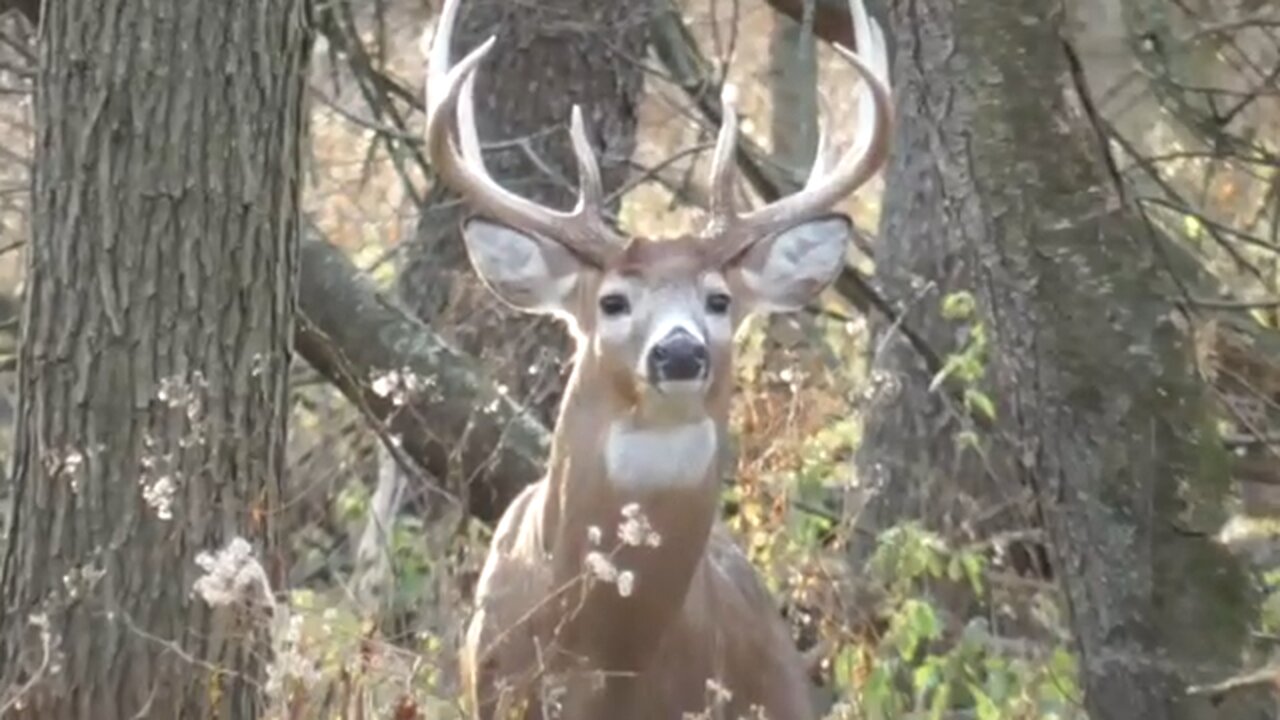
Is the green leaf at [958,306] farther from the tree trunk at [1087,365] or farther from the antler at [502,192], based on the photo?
the tree trunk at [1087,365]

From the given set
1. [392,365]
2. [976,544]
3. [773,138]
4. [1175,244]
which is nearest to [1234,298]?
[1175,244]

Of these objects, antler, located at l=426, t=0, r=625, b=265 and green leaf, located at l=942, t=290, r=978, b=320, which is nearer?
antler, located at l=426, t=0, r=625, b=265

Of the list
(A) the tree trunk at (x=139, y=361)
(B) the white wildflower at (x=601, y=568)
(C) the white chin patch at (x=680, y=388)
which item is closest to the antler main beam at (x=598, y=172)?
(C) the white chin patch at (x=680, y=388)

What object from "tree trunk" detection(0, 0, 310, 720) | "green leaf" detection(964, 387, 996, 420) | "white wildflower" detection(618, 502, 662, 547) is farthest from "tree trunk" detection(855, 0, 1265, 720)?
"green leaf" detection(964, 387, 996, 420)

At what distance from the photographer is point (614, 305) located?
21.0 ft

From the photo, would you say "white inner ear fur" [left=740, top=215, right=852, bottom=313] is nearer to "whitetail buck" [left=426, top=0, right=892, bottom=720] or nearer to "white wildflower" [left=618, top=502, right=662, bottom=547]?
"whitetail buck" [left=426, top=0, right=892, bottom=720]

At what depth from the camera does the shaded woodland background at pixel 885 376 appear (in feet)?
16.1

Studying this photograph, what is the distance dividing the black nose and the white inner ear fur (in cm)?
74

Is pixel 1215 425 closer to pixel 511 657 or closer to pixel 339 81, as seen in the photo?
pixel 511 657

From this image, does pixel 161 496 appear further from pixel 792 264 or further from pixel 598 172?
pixel 792 264

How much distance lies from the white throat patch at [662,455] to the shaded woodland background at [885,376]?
20.2 inches

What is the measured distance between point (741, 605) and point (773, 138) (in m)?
5.85

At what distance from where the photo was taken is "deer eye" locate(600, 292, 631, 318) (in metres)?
6.38

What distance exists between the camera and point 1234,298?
7.51 m
